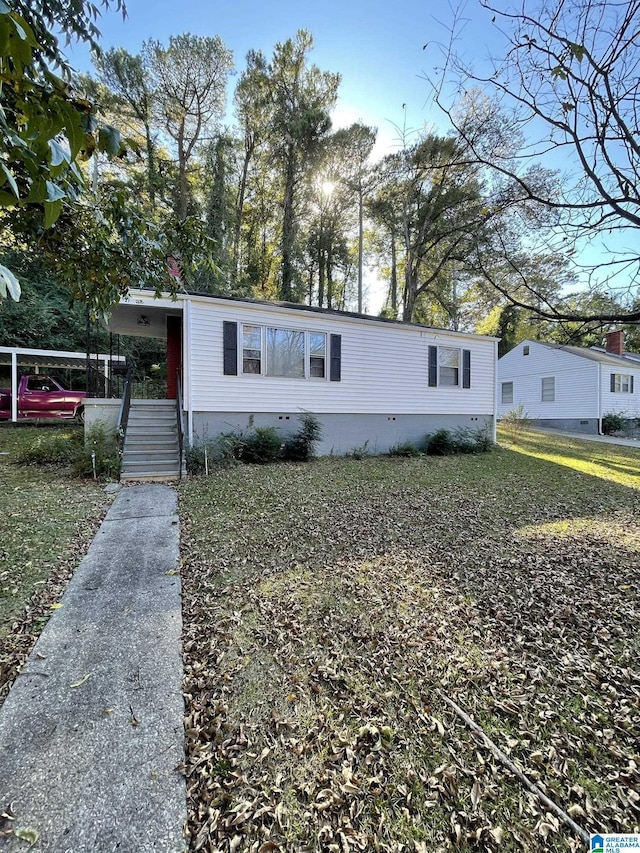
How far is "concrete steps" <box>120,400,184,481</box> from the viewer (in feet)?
24.0

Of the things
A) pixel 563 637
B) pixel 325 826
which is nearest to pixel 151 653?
pixel 325 826

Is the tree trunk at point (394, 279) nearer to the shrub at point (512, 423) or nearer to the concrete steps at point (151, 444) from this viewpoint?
the shrub at point (512, 423)

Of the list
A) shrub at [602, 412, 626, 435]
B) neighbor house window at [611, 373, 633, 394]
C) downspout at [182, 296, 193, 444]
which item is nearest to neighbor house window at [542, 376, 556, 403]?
neighbor house window at [611, 373, 633, 394]

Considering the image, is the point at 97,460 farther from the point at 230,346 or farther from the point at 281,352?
the point at 281,352

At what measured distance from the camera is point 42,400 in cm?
1302

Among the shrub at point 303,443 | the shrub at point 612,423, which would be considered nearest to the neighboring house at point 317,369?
the shrub at point 303,443

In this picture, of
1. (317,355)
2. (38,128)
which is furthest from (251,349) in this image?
(38,128)

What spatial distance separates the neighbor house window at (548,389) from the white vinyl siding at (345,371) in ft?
32.6

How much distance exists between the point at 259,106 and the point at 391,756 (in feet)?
83.4

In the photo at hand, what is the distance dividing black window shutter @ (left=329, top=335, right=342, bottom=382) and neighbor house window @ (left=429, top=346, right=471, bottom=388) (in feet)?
10.7

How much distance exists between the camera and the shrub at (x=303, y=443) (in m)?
9.68

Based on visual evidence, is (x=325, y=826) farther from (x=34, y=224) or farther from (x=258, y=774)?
(x=34, y=224)

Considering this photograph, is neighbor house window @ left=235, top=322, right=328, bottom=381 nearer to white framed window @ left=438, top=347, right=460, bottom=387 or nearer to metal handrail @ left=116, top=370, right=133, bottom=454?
metal handrail @ left=116, top=370, right=133, bottom=454

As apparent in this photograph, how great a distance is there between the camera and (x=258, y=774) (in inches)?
65.9
